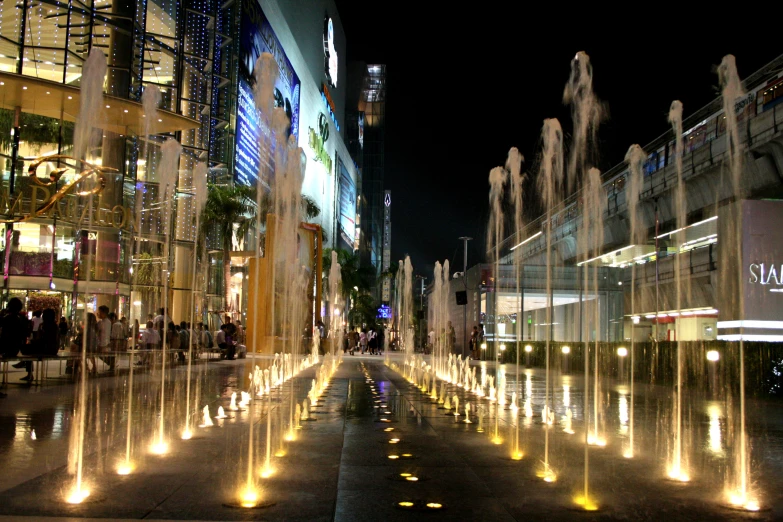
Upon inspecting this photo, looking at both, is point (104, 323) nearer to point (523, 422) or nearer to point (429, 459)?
point (523, 422)

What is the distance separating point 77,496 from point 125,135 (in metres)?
27.1

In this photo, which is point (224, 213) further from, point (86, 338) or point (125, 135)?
point (86, 338)

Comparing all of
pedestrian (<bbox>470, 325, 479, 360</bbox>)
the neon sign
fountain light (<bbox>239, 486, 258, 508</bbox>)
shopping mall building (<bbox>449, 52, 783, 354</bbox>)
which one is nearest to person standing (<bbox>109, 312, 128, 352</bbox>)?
shopping mall building (<bbox>449, 52, 783, 354</bbox>)

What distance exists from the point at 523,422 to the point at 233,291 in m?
40.2

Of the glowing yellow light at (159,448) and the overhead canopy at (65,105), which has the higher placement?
the overhead canopy at (65,105)

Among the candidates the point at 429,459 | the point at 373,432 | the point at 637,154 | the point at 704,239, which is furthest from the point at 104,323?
the point at 704,239

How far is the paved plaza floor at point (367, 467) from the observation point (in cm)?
512

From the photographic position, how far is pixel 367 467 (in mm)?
6676

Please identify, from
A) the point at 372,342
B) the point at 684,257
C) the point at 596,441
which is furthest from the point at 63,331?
the point at 684,257

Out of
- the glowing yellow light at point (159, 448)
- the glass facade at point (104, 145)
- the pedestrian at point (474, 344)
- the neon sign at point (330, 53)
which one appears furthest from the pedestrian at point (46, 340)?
the neon sign at point (330, 53)

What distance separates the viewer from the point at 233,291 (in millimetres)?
48469

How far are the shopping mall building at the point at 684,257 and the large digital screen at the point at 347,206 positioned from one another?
47993 mm

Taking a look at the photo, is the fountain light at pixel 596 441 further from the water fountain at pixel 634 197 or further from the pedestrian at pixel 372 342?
the pedestrian at pixel 372 342

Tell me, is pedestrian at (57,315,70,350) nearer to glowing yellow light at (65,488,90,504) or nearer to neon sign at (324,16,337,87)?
glowing yellow light at (65,488,90,504)
